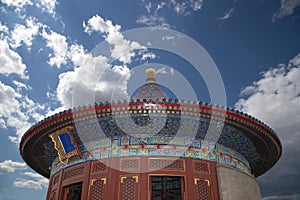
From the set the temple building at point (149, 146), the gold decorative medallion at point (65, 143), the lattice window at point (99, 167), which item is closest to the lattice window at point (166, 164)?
the temple building at point (149, 146)

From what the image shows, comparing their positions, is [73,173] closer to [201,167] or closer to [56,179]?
[56,179]

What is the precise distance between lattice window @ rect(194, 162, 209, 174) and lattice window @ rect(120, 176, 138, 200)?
1987mm

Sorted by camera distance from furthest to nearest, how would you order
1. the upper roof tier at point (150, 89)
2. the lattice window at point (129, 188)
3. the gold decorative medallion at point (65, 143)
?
1. the upper roof tier at point (150, 89)
2. the gold decorative medallion at point (65, 143)
3. the lattice window at point (129, 188)

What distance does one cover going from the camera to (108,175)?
8.99m

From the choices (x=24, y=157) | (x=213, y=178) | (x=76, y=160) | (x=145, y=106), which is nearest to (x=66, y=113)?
(x=76, y=160)

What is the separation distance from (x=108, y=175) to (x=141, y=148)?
1.33 m

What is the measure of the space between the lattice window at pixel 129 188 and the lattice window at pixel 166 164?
689 mm

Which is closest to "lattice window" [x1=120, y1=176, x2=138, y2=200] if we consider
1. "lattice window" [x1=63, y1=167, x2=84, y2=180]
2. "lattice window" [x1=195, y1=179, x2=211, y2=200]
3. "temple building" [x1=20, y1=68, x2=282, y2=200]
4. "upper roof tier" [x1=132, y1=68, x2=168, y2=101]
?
"temple building" [x1=20, y1=68, x2=282, y2=200]

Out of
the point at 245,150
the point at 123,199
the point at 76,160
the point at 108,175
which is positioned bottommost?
the point at 123,199

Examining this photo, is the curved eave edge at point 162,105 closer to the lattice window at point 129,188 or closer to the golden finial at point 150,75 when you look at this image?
the lattice window at point 129,188

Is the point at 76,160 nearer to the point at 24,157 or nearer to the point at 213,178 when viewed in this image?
the point at 24,157

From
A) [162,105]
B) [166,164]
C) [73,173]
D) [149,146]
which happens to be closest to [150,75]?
[149,146]

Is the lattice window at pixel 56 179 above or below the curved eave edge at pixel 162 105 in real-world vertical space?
below

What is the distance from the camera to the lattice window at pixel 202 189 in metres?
8.92
